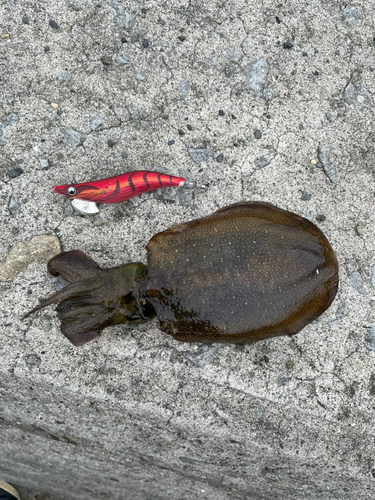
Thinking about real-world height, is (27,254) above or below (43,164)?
below

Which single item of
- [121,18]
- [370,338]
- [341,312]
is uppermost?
[121,18]

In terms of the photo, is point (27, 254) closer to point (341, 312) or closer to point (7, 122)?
point (7, 122)

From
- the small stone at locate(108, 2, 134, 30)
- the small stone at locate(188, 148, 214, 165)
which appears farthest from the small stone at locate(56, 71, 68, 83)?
the small stone at locate(188, 148, 214, 165)

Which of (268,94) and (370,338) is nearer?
(370,338)

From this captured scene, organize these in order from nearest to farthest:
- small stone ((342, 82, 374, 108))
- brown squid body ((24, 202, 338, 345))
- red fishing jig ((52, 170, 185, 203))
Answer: brown squid body ((24, 202, 338, 345)) → red fishing jig ((52, 170, 185, 203)) → small stone ((342, 82, 374, 108))

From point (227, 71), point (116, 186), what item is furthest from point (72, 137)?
point (227, 71)

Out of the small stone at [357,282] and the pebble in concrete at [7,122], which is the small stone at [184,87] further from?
the small stone at [357,282]

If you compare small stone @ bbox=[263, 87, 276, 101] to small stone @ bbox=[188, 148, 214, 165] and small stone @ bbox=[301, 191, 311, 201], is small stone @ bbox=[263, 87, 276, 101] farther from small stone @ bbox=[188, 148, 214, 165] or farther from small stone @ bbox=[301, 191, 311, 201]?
small stone @ bbox=[301, 191, 311, 201]

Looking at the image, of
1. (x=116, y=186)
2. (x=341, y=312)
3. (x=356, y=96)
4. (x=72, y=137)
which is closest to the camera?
(x=116, y=186)

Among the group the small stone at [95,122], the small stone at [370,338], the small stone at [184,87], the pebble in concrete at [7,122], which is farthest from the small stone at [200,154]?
the small stone at [370,338]
